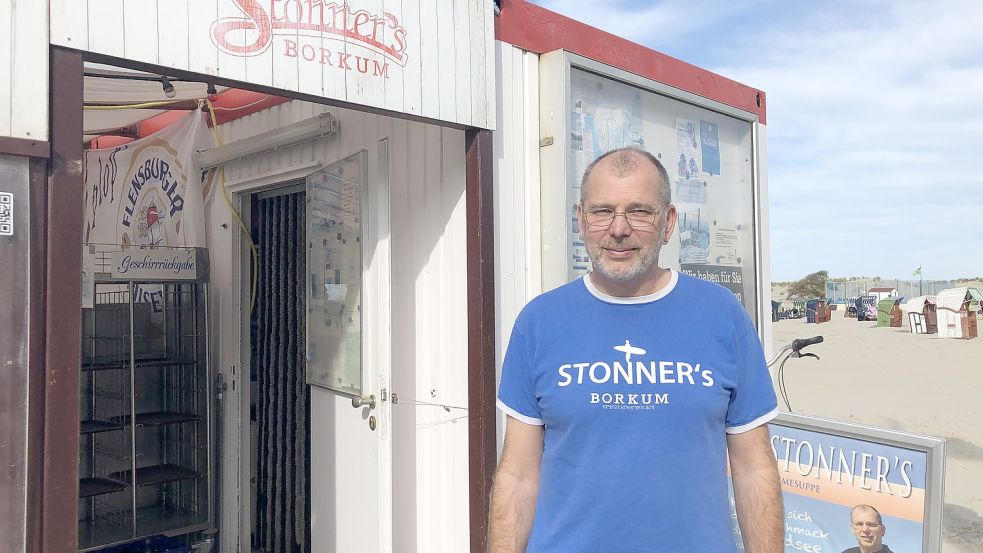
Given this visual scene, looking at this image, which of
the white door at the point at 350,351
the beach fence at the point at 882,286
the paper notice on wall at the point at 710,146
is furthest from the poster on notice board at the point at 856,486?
the beach fence at the point at 882,286

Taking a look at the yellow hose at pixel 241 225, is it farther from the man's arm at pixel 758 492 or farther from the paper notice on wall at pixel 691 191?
the man's arm at pixel 758 492

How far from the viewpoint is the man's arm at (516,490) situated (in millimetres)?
1847

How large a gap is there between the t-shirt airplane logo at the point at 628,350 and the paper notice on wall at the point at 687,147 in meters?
2.83

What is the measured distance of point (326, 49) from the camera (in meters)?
2.46

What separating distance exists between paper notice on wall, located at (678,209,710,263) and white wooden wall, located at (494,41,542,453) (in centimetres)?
126

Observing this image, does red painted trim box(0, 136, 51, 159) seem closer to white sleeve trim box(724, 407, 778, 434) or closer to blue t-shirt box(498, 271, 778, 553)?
blue t-shirt box(498, 271, 778, 553)

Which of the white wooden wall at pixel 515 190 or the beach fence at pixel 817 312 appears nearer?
the white wooden wall at pixel 515 190

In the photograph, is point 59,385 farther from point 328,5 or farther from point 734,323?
point 734,323

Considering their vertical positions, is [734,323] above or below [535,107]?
below

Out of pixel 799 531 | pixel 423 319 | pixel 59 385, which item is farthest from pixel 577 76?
pixel 59 385

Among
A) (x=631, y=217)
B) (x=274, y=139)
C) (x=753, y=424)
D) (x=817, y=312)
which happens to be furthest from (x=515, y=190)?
(x=817, y=312)

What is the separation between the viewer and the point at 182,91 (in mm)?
4352

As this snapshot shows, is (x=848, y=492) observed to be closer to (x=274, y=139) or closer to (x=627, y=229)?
(x=627, y=229)

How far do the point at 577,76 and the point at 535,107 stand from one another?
0.33 m
